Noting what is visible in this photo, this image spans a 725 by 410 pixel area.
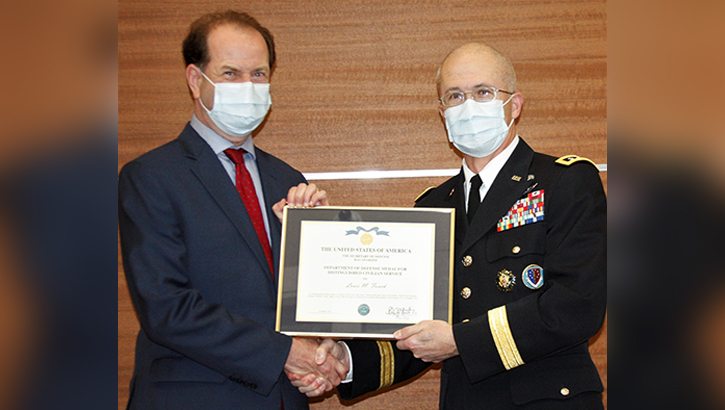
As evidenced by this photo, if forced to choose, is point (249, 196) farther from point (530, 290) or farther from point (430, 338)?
point (530, 290)

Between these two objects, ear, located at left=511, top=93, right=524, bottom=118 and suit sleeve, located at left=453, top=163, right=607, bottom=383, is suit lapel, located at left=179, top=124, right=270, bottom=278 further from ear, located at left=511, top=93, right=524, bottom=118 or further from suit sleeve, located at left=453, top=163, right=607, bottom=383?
ear, located at left=511, top=93, right=524, bottom=118

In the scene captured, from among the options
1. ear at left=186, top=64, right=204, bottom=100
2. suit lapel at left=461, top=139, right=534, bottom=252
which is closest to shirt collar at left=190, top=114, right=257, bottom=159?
ear at left=186, top=64, right=204, bottom=100

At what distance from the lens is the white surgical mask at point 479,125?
221 centimetres

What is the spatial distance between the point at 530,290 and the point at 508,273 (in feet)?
0.32

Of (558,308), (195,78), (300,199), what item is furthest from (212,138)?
(558,308)

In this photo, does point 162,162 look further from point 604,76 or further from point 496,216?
point 604,76

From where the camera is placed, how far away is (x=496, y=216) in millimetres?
2092

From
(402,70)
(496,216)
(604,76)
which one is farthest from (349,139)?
(604,76)

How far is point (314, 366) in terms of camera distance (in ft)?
6.75

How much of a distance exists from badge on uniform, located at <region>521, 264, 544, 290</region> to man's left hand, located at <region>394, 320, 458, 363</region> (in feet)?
1.02

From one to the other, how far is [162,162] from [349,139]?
1.22m

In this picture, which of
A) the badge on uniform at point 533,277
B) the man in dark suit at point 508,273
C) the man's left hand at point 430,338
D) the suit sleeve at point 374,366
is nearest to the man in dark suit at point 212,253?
the suit sleeve at point 374,366

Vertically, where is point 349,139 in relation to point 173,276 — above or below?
above
